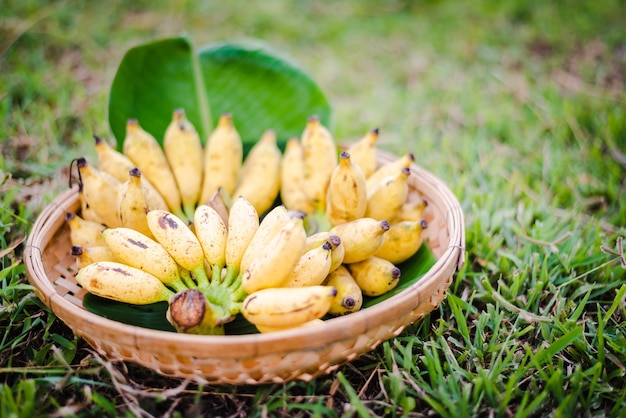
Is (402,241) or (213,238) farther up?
(213,238)

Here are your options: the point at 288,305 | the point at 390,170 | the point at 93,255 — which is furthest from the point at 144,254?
the point at 390,170

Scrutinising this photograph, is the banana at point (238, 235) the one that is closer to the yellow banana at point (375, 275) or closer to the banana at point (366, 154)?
the yellow banana at point (375, 275)

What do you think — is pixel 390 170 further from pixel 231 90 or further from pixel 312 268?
pixel 231 90

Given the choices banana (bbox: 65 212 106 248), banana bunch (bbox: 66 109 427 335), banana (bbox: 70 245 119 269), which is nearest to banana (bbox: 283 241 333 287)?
banana bunch (bbox: 66 109 427 335)

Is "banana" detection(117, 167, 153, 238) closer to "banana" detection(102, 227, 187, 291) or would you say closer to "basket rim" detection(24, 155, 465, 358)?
"banana" detection(102, 227, 187, 291)

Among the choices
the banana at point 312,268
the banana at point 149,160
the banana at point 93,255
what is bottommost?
the banana at point 312,268

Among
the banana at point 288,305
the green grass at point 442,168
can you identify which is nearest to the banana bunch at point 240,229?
the banana at point 288,305
